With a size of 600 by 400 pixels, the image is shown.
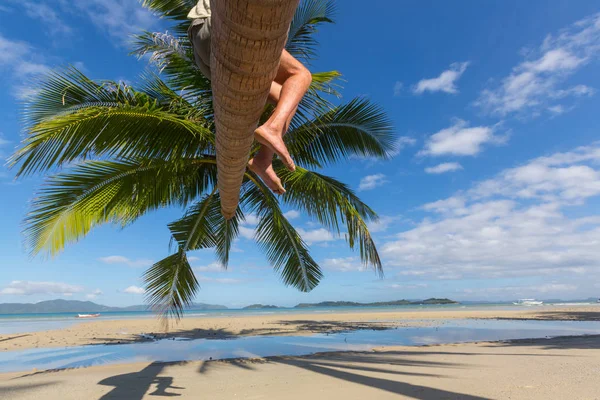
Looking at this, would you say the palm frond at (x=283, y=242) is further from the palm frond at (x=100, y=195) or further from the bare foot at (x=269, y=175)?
the bare foot at (x=269, y=175)

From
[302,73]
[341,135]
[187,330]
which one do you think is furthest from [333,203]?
[187,330]

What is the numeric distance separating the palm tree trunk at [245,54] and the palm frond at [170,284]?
5.31m

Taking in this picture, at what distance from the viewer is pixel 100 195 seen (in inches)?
227

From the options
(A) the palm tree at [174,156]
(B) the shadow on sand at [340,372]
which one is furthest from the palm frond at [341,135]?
(B) the shadow on sand at [340,372]

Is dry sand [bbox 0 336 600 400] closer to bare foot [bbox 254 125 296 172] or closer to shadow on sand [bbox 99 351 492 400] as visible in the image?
shadow on sand [bbox 99 351 492 400]

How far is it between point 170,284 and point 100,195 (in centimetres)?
179

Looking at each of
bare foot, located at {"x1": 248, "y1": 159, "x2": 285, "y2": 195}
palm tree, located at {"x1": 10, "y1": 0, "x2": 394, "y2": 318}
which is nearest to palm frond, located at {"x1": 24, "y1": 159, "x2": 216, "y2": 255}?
palm tree, located at {"x1": 10, "y1": 0, "x2": 394, "y2": 318}

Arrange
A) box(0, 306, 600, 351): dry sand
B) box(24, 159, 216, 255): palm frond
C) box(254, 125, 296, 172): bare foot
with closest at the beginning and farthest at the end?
box(254, 125, 296, 172): bare foot, box(24, 159, 216, 255): palm frond, box(0, 306, 600, 351): dry sand

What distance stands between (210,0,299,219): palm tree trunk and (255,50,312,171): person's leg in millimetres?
102

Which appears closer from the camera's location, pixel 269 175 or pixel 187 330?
pixel 269 175

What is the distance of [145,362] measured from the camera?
6.94 meters

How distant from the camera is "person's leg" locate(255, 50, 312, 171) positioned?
1.52 meters

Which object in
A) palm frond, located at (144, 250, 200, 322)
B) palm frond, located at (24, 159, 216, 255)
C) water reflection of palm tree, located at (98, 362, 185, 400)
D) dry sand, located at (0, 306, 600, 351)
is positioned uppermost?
palm frond, located at (24, 159, 216, 255)

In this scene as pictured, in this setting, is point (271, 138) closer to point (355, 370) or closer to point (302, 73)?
point (302, 73)
